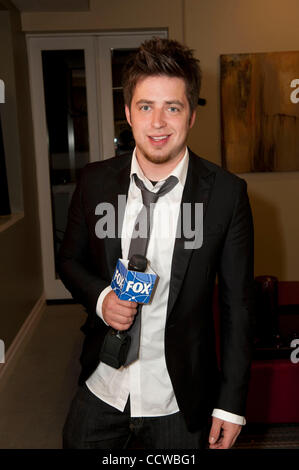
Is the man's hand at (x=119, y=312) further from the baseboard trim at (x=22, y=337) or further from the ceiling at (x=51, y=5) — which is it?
the ceiling at (x=51, y=5)

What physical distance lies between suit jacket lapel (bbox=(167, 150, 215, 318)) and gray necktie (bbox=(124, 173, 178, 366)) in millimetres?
48

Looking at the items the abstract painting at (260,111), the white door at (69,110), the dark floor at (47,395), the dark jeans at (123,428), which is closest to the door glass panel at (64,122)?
the white door at (69,110)

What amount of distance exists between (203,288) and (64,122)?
355 cm

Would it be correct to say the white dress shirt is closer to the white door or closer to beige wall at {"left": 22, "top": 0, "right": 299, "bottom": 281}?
beige wall at {"left": 22, "top": 0, "right": 299, "bottom": 281}

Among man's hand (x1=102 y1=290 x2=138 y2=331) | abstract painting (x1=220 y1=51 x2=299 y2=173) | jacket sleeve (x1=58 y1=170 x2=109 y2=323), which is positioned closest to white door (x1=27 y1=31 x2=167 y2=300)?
abstract painting (x1=220 y1=51 x2=299 y2=173)

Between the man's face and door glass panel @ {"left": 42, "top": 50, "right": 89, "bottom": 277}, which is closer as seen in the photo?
the man's face

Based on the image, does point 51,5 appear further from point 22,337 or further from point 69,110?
point 22,337

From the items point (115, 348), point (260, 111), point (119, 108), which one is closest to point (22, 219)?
point (119, 108)

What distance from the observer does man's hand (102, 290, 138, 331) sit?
1086mm

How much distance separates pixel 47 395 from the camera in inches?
114

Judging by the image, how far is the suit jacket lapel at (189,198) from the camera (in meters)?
1.18

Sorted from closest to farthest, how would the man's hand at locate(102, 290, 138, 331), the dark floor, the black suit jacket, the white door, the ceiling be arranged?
the man's hand at locate(102, 290, 138, 331), the black suit jacket, the dark floor, the ceiling, the white door
